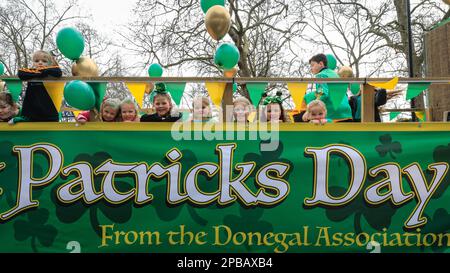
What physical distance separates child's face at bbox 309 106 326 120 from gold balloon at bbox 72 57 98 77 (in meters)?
2.01

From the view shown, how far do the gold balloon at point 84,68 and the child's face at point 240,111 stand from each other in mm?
1370

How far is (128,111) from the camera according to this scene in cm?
414

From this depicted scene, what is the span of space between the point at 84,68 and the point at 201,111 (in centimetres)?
118

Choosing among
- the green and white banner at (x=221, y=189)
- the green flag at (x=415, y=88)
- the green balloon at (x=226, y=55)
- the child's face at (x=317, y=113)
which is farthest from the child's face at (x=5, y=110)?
the green flag at (x=415, y=88)

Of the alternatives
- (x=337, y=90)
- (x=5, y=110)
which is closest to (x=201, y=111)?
(x=337, y=90)

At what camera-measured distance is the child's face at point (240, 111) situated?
152 inches

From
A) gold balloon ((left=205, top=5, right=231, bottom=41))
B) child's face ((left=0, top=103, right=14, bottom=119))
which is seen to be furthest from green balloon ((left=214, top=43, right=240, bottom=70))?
child's face ((left=0, top=103, right=14, bottom=119))

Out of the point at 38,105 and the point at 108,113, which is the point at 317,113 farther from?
the point at 38,105

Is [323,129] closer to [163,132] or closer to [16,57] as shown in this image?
[163,132]

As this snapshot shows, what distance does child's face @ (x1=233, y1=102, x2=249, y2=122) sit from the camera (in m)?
3.85

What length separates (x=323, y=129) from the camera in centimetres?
363

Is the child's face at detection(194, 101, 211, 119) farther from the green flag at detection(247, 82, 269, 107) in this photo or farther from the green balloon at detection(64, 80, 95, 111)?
the green balloon at detection(64, 80, 95, 111)
